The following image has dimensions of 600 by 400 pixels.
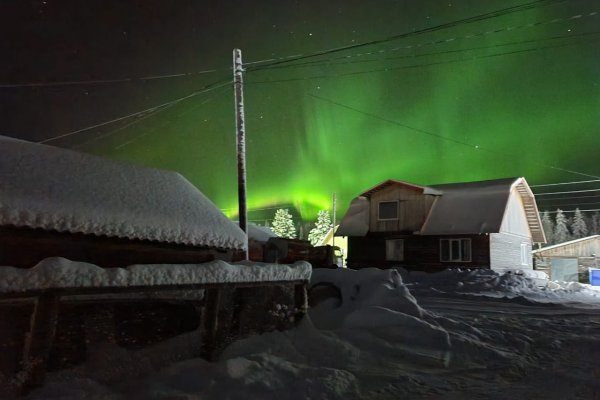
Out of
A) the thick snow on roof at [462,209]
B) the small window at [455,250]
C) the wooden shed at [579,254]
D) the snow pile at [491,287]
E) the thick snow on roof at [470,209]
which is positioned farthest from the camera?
the wooden shed at [579,254]

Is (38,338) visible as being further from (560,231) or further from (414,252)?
(560,231)

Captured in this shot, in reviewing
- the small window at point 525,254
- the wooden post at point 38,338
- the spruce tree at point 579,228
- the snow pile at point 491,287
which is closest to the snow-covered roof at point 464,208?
the small window at point 525,254

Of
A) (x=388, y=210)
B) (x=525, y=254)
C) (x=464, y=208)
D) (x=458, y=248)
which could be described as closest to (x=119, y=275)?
(x=458, y=248)

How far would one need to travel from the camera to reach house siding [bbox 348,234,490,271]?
27.3m

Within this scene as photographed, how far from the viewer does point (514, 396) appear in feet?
15.8

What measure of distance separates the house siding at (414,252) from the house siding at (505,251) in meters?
0.75

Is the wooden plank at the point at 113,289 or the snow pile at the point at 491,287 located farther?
the snow pile at the point at 491,287

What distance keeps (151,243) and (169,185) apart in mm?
1128

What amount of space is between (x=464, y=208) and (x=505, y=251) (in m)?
3.92

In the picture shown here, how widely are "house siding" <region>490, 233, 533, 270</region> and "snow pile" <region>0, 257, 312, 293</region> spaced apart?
959 inches

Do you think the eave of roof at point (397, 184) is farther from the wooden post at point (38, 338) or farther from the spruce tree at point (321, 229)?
the spruce tree at point (321, 229)

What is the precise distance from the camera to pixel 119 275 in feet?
14.3

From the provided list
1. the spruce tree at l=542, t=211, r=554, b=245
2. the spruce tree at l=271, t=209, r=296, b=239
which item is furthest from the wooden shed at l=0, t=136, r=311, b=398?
the spruce tree at l=542, t=211, r=554, b=245

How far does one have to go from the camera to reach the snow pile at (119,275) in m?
3.70
